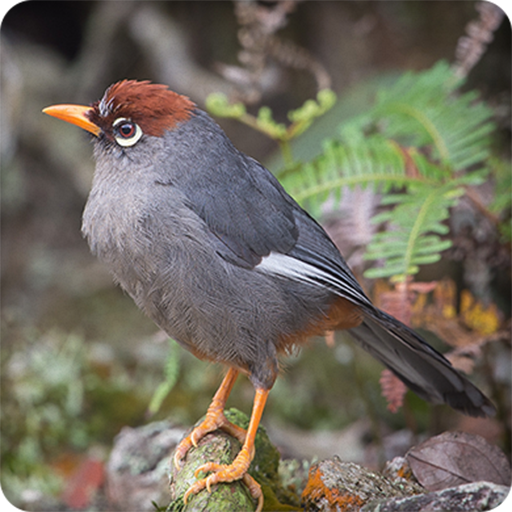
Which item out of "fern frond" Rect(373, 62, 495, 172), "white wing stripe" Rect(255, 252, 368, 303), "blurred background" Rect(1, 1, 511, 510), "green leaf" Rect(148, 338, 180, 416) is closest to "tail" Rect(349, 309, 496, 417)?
"white wing stripe" Rect(255, 252, 368, 303)

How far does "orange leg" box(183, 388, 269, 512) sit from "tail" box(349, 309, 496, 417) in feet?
2.47

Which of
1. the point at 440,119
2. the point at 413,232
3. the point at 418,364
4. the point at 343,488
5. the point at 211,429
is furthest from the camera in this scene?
the point at 440,119

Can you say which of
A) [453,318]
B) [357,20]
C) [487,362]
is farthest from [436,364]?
[357,20]

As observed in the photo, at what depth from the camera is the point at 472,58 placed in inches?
Result: 175

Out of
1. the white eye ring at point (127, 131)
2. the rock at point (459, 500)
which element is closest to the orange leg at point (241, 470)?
the rock at point (459, 500)

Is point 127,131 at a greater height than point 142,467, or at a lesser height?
greater

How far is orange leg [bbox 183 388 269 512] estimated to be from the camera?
2639 millimetres

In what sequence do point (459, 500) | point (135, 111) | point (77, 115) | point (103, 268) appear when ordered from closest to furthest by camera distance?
1. point (459, 500)
2. point (135, 111)
3. point (77, 115)
4. point (103, 268)

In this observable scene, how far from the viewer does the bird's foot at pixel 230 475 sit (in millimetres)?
2635

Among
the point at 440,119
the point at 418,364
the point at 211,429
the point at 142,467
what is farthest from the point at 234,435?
the point at 440,119

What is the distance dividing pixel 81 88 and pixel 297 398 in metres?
4.75

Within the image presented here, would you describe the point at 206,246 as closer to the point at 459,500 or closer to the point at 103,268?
the point at 459,500

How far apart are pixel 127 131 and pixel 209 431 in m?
1.58

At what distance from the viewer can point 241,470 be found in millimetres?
2713
